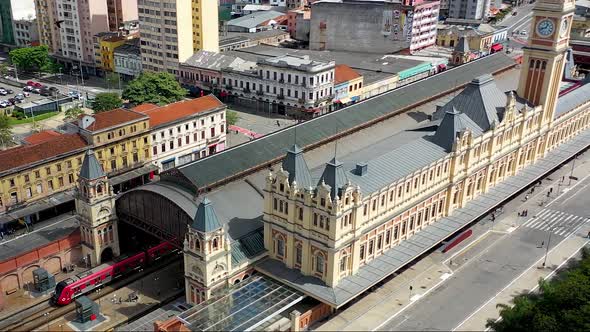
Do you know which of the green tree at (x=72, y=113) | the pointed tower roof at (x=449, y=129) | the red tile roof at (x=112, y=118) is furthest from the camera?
the green tree at (x=72, y=113)

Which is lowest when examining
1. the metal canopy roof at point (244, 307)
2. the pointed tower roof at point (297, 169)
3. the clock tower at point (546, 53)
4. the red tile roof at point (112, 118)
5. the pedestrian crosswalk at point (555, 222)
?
the pedestrian crosswalk at point (555, 222)

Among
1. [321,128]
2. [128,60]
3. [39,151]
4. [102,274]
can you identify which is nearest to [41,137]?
[39,151]

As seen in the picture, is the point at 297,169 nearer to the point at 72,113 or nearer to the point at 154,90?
the point at 154,90

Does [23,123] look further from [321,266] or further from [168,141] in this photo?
[321,266]

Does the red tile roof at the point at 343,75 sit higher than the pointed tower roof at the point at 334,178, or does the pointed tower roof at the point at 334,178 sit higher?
the pointed tower roof at the point at 334,178

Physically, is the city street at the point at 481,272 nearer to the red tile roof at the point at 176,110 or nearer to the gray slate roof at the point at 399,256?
the gray slate roof at the point at 399,256

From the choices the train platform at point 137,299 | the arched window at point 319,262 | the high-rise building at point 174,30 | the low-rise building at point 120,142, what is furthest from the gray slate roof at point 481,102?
the high-rise building at point 174,30

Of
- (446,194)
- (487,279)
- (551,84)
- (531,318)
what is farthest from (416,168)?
(551,84)

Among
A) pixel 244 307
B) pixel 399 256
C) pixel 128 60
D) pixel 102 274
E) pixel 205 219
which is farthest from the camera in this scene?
pixel 128 60
